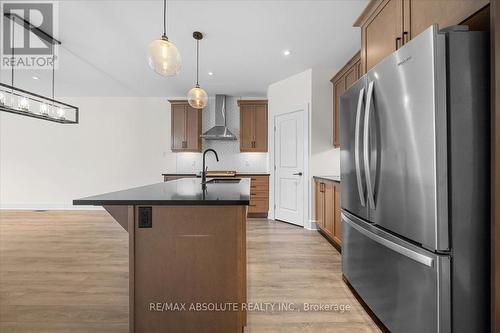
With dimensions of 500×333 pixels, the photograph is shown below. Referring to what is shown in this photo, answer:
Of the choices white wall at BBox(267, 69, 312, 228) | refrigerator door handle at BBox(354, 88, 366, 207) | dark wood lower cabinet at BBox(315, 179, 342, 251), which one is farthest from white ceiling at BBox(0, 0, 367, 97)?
dark wood lower cabinet at BBox(315, 179, 342, 251)

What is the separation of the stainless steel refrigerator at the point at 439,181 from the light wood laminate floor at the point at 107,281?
69 centimetres

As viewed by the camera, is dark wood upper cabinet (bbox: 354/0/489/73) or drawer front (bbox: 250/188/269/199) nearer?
dark wood upper cabinet (bbox: 354/0/489/73)

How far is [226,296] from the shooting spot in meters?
1.43

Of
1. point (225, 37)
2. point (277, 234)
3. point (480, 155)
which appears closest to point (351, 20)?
point (225, 37)

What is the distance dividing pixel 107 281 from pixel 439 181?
2.79 m

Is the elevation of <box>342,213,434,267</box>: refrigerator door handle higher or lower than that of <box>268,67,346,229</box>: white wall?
lower

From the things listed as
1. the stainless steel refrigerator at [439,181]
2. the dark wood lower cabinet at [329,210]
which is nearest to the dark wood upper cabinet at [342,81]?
the dark wood lower cabinet at [329,210]

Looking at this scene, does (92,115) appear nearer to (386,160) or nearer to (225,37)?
(225,37)

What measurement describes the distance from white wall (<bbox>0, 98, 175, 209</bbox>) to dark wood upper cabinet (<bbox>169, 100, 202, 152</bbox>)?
0.48 m

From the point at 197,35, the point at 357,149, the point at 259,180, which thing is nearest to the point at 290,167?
the point at 259,180

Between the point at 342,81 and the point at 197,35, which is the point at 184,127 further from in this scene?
the point at 342,81

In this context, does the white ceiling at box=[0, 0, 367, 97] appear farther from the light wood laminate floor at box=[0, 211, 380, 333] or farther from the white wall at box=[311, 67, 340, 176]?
the light wood laminate floor at box=[0, 211, 380, 333]

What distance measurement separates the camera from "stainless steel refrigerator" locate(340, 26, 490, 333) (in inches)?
46.6

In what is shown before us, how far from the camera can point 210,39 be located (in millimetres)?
3320
